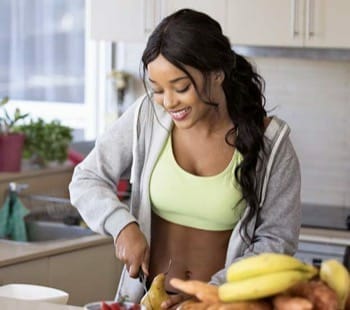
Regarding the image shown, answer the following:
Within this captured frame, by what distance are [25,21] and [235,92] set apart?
264cm

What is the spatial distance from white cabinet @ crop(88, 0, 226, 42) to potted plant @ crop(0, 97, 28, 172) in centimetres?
52

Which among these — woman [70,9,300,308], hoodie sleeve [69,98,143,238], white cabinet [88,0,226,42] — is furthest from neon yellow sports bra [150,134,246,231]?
white cabinet [88,0,226,42]

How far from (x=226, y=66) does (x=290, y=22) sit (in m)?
1.69

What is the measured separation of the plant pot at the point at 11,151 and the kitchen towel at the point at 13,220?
30 cm

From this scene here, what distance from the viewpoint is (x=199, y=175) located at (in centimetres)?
256

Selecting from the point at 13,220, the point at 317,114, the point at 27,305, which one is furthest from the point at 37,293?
the point at 317,114

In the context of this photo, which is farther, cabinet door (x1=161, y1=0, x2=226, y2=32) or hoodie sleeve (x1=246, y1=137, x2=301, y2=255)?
cabinet door (x1=161, y1=0, x2=226, y2=32)

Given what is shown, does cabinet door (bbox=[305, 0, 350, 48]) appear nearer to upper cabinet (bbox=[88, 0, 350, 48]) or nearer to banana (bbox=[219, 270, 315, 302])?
upper cabinet (bbox=[88, 0, 350, 48])

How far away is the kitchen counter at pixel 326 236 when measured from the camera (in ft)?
12.9

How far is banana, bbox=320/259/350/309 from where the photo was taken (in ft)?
5.76

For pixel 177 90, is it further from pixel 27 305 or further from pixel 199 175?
pixel 27 305

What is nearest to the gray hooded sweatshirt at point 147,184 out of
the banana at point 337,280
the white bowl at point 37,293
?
the white bowl at point 37,293

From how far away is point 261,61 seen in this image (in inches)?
177

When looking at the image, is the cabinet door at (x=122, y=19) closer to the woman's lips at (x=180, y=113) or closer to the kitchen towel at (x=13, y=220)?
the kitchen towel at (x=13, y=220)
